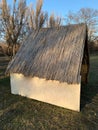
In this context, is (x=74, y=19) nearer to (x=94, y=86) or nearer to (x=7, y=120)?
(x=94, y=86)

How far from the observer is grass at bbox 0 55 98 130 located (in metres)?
4.73

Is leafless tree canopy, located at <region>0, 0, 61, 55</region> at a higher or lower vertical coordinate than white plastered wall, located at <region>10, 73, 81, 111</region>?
higher

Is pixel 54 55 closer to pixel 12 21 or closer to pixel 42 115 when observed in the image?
pixel 42 115

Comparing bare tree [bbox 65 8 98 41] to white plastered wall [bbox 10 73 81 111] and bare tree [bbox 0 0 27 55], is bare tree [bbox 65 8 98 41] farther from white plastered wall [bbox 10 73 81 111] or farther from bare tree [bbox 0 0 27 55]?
white plastered wall [bbox 10 73 81 111]

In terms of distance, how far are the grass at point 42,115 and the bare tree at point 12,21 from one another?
7717 mm

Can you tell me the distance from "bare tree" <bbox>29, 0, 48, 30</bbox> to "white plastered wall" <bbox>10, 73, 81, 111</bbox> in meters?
9.96

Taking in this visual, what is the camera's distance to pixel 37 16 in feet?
53.2

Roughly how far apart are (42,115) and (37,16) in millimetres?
13000

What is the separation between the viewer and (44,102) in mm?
6566

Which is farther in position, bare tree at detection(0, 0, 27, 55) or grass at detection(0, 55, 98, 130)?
bare tree at detection(0, 0, 27, 55)

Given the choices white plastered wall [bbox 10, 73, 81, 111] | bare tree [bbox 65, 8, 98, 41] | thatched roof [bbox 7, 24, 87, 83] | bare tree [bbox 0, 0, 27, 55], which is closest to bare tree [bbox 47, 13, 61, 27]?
bare tree [bbox 0, 0, 27, 55]

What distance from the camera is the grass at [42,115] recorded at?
4734mm

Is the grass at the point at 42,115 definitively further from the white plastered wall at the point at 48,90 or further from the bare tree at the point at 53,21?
the bare tree at the point at 53,21

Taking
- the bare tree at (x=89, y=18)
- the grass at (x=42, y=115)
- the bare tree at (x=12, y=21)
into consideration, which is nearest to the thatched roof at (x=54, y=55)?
the grass at (x=42, y=115)
